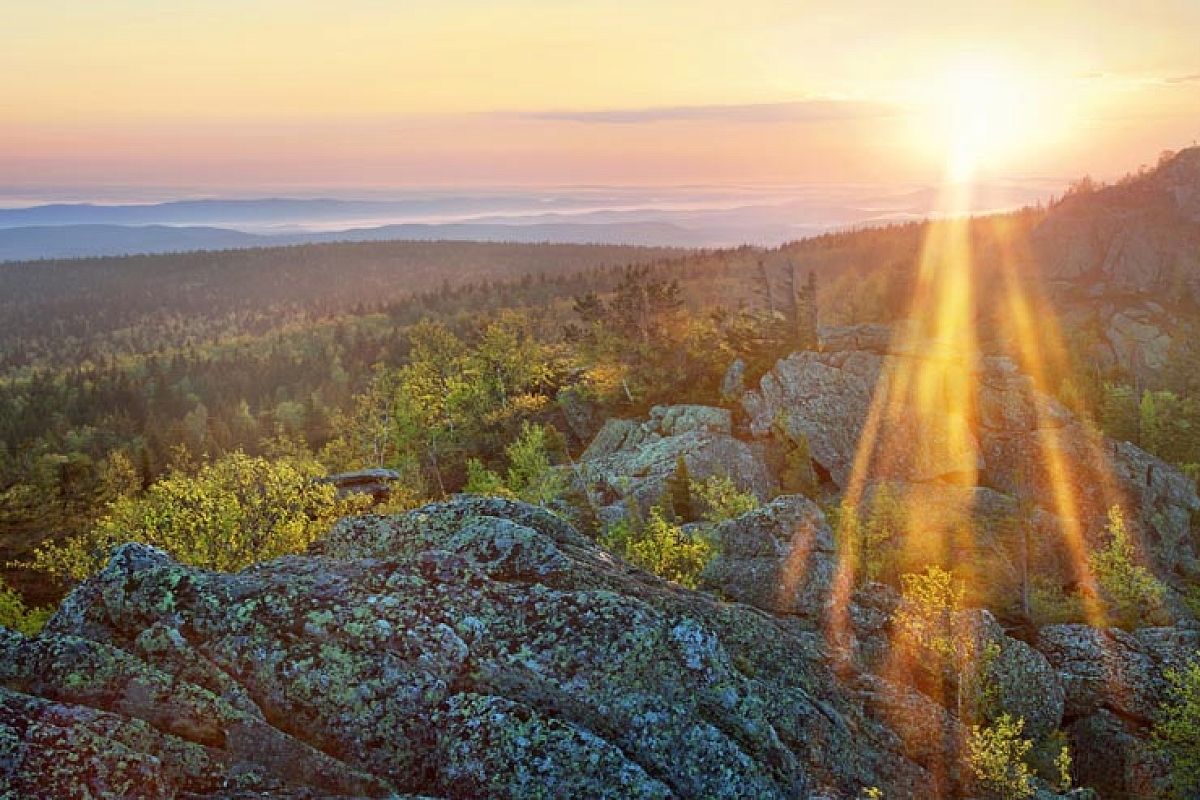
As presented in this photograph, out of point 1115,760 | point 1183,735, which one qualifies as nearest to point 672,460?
point 1115,760

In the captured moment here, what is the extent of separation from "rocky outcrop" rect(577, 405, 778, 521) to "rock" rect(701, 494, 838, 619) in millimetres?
25385

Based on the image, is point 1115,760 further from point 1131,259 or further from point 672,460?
point 1131,259

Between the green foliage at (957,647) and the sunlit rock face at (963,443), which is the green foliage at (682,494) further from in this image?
the green foliage at (957,647)

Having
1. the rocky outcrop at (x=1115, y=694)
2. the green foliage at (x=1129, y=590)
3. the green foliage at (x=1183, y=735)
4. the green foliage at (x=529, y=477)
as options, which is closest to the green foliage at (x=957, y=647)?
the rocky outcrop at (x=1115, y=694)

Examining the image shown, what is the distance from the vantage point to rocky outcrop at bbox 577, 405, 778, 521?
69.0 m

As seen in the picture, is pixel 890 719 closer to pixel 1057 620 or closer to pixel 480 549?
pixel 480 549

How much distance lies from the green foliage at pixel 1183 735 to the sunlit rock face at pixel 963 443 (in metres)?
37.4

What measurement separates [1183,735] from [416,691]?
32628 mm

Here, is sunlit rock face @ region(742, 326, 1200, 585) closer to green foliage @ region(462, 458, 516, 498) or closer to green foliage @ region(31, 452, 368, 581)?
green foliage @ region(462, 458, 516, 498)

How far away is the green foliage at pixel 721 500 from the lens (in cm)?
5684

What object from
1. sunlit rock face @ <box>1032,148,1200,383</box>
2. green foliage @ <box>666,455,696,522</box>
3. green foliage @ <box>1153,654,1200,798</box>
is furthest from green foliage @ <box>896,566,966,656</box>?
sunlit rock face @ <box>1032,148,1200,383</box>

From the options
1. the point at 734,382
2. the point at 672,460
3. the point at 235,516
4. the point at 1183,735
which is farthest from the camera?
the point at 734,382

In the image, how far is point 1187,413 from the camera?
104 metres

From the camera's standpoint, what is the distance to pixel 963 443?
75625 millimetres
